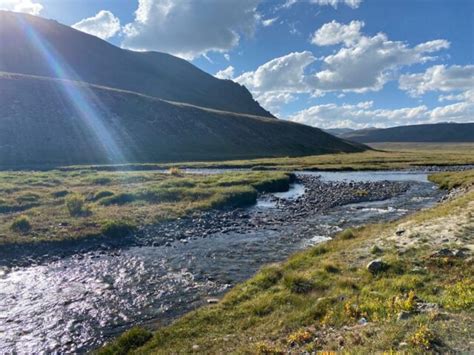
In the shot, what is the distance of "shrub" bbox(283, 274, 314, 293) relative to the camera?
1505 cm

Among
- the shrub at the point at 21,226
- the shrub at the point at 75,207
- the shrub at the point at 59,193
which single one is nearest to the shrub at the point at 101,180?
the shrub at the point at 59,193

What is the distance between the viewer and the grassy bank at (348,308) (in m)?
9.55

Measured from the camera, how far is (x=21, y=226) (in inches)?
1088

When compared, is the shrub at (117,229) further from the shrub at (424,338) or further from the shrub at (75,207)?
the shrub at (424,338)

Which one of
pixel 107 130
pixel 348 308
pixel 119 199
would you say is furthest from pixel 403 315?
pixel 107 130

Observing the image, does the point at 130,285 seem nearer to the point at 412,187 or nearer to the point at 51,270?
the point at 51,270

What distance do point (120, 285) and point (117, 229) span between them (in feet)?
→ 34.1

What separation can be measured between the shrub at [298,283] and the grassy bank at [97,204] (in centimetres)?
1658

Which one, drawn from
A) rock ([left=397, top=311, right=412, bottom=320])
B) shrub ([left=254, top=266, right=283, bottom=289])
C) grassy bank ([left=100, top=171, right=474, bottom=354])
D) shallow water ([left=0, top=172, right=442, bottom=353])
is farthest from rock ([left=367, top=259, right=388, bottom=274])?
shallow water ([left=0, top=172, right=442, bottom=353])

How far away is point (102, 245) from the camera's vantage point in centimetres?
2580

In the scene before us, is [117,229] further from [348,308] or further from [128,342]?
[348,308]

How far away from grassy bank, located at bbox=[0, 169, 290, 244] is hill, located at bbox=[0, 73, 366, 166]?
190 ft

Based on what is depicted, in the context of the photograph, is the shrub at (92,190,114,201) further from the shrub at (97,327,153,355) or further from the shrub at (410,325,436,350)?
the shrub at (410,325,436,350)

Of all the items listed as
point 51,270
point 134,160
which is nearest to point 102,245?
point 51,270
